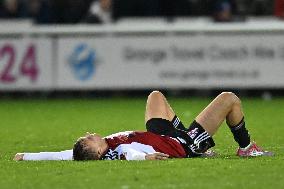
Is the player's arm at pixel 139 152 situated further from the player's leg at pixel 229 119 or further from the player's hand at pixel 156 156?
the player's leg at pixel 229 119

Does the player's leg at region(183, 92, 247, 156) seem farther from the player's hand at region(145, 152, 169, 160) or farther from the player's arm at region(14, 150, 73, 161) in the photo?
the player's arm at region(14, 150, 73, 161)

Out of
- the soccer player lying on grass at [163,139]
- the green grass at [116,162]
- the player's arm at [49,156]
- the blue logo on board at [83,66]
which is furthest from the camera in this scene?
the blue logo on board at [83,66]

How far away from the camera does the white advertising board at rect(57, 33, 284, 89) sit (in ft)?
81.1

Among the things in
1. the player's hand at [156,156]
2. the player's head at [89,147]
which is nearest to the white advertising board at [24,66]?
the player's head at [89,147]

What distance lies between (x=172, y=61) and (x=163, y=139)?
1282 cm

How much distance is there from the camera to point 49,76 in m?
25.4

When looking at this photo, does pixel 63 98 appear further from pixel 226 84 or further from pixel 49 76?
pixel 226 84

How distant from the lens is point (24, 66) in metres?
25.3

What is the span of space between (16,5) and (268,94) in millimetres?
6829

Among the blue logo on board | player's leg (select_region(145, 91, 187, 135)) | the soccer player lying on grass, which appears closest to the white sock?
the soccer player lying on grass

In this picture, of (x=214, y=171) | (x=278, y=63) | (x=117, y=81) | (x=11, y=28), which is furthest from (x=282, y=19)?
(x=214, y=171)

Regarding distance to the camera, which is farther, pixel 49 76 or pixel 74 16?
pixel 74 16

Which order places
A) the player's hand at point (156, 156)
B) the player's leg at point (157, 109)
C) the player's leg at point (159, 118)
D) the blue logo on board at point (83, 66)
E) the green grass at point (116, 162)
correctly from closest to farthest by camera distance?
the green grass at point (116, 162) < the player's hand at point (156, 156) < the player's leg at point (159, 118) < the player's leg at point (157, 109) < the blue logo on board at point (83, 66)

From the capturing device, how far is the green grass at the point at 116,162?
1052 centimetres
